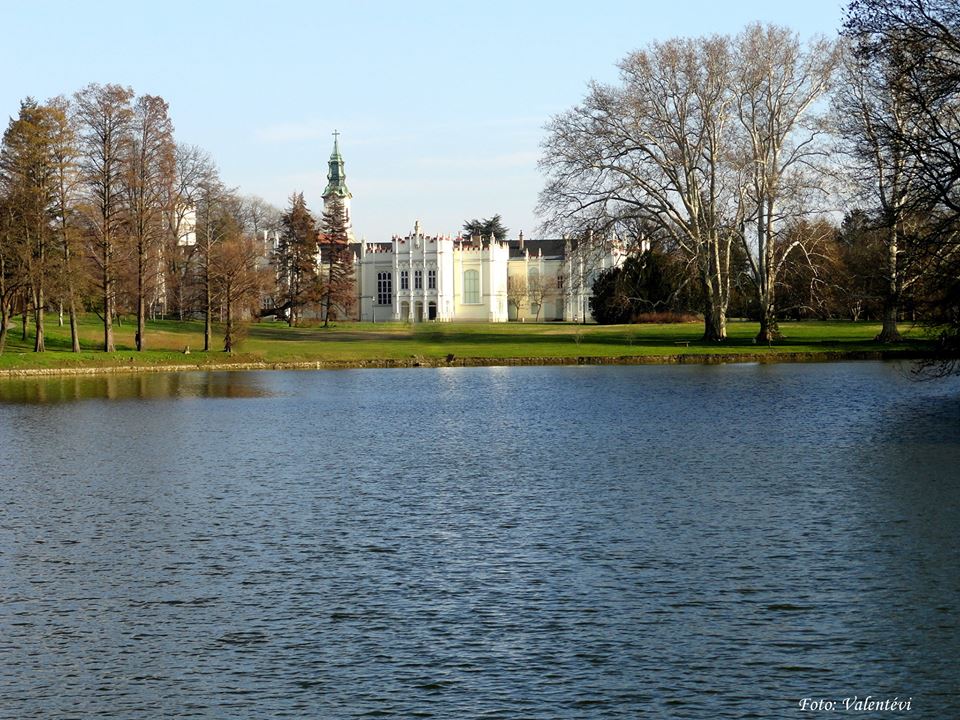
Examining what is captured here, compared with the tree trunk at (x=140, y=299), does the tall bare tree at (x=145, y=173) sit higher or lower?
higher

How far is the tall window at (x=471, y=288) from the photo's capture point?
125688mm

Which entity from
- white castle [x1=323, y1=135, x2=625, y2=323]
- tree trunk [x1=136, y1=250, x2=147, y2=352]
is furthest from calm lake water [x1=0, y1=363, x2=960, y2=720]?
white castle [x1=323, y1=135, x2=625, y2=323]

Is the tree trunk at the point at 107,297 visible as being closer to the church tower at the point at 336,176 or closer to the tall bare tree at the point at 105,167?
the tall bare tree at the point at 105,167

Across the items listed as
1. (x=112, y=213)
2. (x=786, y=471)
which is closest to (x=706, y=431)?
(x=786, y=471)

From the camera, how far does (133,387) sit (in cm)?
4662

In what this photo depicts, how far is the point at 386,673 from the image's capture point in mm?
10688

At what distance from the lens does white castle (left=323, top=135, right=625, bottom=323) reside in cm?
12300

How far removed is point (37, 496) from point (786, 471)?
13343mm

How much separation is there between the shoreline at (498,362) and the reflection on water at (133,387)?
1159mm

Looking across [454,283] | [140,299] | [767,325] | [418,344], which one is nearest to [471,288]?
[454,283]

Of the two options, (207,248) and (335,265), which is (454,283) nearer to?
(335,265)

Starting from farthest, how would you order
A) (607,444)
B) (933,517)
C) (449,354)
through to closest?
(449,354) < (607,444) < (933,517)

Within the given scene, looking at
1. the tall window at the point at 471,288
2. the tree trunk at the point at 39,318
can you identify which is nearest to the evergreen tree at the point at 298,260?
the tall window at the point at 471,288

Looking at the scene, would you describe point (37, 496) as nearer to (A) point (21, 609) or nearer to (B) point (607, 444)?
(A) point (21, 609)
